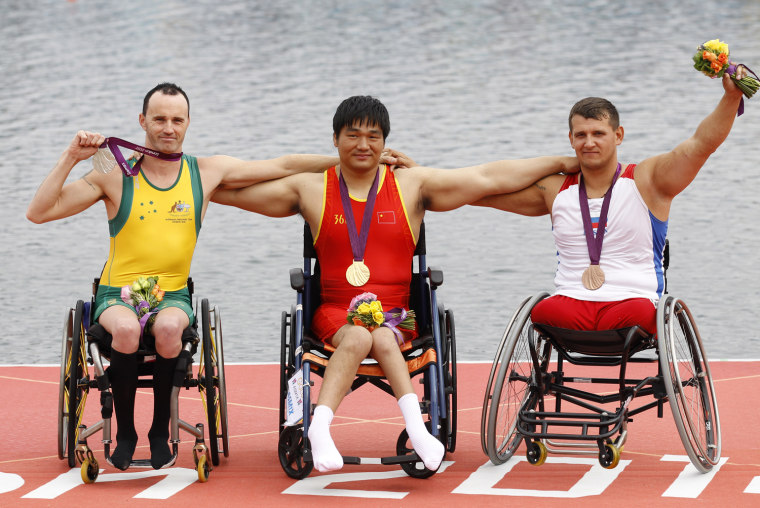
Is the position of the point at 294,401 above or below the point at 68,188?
below

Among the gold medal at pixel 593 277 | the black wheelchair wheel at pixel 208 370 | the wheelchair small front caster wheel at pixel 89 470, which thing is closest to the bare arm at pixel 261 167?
the black wheelchair wheel at pixel 208 370

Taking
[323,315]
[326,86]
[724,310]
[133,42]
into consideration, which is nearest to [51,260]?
[724,310]

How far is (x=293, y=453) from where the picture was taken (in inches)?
216

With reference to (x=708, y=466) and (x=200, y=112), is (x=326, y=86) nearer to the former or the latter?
(x=200, y=112)

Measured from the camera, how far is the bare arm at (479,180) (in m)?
5.87

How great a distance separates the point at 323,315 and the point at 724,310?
4.66 m

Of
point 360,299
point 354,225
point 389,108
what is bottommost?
point 360,299

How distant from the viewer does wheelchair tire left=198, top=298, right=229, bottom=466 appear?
5.46 metres

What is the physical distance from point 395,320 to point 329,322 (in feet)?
0.90

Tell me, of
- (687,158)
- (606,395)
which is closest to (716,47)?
(687,158)

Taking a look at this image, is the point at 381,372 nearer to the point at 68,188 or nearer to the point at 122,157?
Result: the point at 122,157

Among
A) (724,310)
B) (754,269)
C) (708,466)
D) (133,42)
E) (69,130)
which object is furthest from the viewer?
(133,42)

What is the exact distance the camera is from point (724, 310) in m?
9.54

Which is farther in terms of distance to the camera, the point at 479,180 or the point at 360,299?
the point at 479,180
